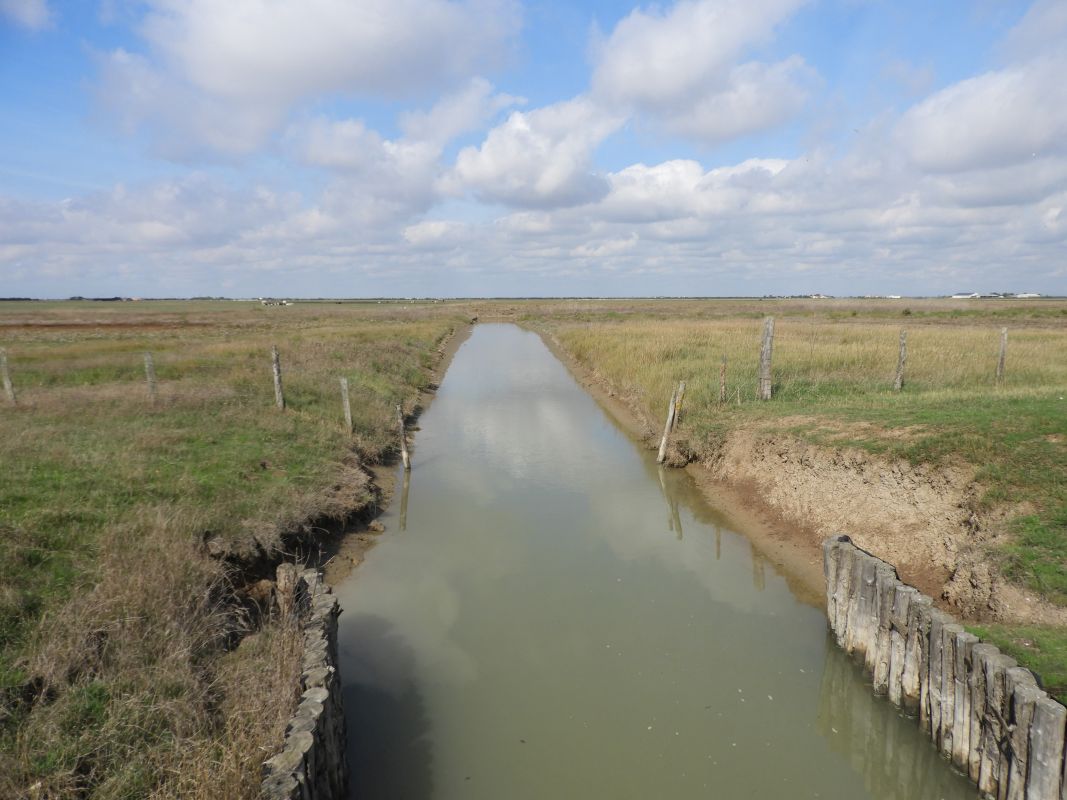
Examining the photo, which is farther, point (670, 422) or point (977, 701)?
point (670, 422)

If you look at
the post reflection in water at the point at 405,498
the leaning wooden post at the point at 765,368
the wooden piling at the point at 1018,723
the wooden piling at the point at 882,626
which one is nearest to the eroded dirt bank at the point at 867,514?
the wooden piling at the point at 882,626

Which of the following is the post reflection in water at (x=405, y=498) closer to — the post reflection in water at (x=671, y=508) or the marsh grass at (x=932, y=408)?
the post reflection in water at (x=671, y=508)

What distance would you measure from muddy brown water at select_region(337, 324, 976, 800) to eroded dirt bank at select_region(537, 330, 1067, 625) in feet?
2.36

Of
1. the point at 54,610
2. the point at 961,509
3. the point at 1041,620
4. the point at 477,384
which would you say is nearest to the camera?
the point at 54,610

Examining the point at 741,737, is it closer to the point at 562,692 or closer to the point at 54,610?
the point at 562,692

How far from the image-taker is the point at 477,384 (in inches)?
1076

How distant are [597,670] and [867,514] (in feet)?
17.8

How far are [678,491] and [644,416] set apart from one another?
541 centimetres

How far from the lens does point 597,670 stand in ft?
22.1

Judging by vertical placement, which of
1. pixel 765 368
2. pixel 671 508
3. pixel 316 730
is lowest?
pixel 671 508

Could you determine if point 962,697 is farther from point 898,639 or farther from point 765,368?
point 765,368

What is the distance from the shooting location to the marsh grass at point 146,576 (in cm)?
422

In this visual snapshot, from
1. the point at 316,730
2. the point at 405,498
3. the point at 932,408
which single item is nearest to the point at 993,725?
the point at 316,730

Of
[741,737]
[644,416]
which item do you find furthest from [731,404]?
[741,737]
